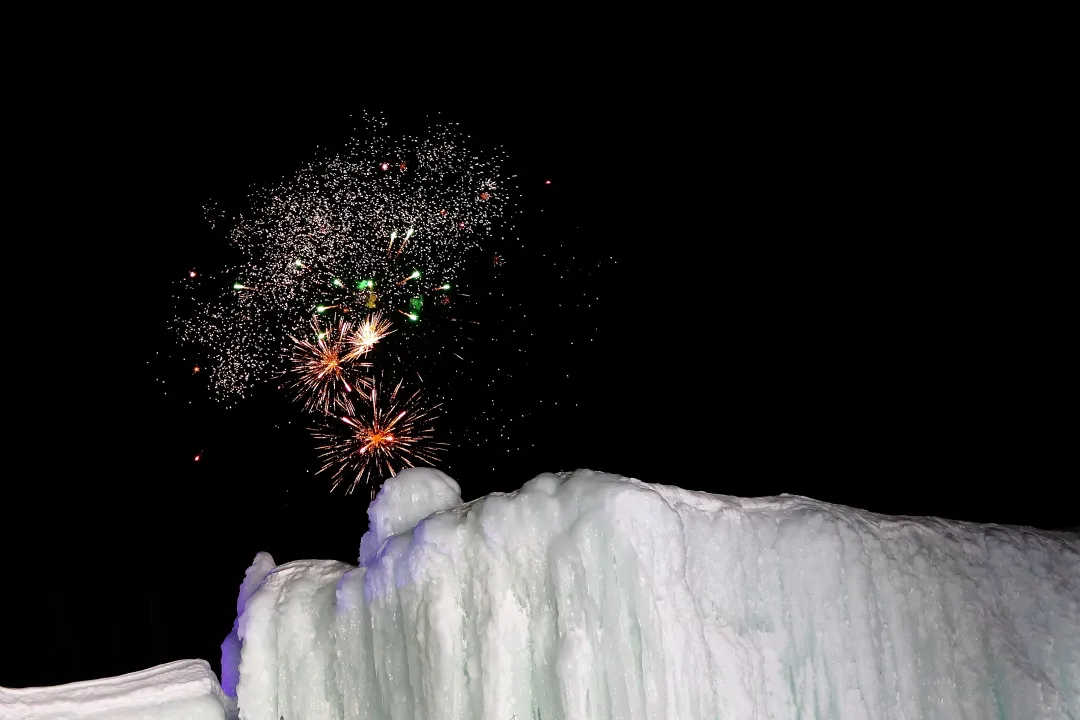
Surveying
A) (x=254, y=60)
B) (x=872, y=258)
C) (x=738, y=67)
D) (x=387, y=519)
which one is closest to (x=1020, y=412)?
(x=872, y=258)

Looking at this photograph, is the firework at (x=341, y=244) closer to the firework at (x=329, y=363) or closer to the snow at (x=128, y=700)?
the firework at (x=329, y=363)

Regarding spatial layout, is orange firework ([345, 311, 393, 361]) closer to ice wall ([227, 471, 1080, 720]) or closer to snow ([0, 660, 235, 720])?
ice wall ([227, 471, 1080, 720])

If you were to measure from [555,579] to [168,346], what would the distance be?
307 inches

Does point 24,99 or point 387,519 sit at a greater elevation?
point 24,99

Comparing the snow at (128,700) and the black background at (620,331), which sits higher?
the black background at (620,331)

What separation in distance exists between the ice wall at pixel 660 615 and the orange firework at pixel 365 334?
18.4 ft

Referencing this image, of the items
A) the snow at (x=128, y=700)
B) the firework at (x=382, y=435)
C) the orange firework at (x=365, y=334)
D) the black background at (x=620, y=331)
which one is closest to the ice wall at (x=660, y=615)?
the snow at (x=128, y=700)

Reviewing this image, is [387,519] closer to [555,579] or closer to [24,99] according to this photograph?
[555,579]

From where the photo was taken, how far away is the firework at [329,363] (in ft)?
30.2

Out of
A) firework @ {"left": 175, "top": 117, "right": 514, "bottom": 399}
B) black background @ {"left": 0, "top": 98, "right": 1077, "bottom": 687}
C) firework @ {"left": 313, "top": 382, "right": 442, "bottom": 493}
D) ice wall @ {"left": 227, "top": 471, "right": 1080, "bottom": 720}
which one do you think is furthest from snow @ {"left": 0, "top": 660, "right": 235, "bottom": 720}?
firework @ {"left": 175, "top": 117, "right": 514, "bottom": 399}

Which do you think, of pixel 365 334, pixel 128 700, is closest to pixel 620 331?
pixel 365 334

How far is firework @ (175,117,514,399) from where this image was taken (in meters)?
9.05

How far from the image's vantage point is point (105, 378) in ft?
29.4

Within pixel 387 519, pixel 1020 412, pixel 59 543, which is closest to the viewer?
pixel 387 519
